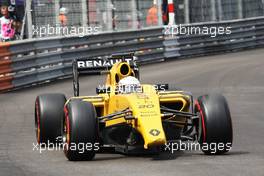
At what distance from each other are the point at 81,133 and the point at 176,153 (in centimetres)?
130

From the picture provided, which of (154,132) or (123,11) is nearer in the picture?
(154,132)

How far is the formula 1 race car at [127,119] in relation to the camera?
9.39 meters

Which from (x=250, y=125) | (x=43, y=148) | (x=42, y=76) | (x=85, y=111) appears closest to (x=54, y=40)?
(x=42, y=76)

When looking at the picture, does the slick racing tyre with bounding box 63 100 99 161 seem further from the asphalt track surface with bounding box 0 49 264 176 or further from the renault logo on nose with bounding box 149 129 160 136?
the renault logo on nose with bounding box 149 129 160 136

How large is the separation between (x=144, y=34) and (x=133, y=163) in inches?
651

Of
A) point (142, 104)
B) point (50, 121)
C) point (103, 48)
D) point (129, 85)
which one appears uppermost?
point (129, 85)

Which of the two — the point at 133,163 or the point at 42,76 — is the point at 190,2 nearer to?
the point at 42,76

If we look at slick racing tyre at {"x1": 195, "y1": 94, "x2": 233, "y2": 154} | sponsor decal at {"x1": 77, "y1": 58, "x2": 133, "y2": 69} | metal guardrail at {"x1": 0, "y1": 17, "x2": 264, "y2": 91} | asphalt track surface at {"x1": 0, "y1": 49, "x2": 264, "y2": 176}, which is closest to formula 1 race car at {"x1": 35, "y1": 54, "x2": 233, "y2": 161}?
slick racing tyre at {"x1": 195, "y1": 94, "x2": 233, "y2": 154}

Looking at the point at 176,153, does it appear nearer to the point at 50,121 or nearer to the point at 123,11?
the point at 50,121

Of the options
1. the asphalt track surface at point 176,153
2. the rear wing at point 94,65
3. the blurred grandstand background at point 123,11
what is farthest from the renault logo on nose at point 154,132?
the blurred grandstand background at point 123,11

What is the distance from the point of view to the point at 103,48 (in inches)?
933

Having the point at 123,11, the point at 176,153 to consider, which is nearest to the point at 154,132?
the point at 176,153

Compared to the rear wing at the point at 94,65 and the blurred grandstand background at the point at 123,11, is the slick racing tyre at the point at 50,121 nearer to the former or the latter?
the rear wing at the point at 94,65

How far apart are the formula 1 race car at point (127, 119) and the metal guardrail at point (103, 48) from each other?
8649 mm
